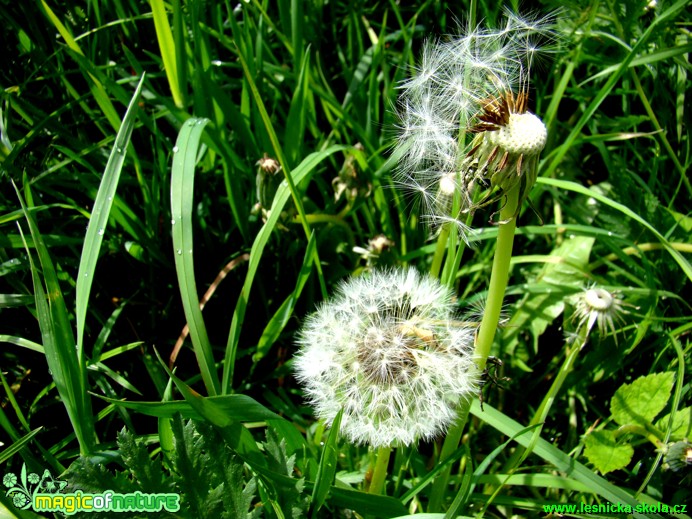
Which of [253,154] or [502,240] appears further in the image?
[253,154]

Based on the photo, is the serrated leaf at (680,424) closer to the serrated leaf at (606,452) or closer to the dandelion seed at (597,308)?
the serrated leaf at (606,452)

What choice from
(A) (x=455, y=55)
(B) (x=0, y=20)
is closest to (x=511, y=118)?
(A) (x=455, y=55)

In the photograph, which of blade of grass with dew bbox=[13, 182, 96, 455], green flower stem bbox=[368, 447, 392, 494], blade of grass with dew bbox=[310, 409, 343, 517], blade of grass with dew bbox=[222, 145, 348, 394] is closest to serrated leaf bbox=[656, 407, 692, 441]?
green flower stem bbox=[368, 447, 392, 494]

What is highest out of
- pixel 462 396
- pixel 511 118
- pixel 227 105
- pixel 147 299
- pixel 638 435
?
pixel 511 118

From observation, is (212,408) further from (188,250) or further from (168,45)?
(168,45)

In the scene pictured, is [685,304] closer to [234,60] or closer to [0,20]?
[234,60]
